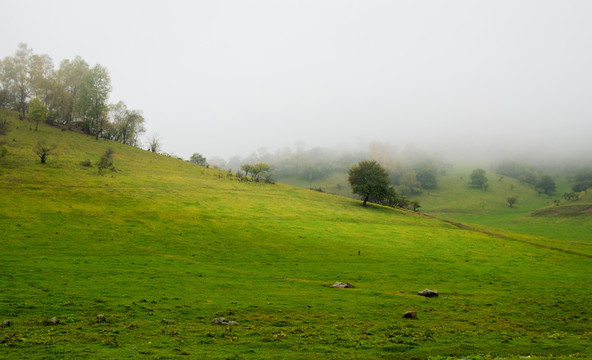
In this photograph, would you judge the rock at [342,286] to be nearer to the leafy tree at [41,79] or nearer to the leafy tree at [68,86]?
the leafy tree at [68,86]

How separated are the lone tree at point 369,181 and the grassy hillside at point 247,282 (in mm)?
23522

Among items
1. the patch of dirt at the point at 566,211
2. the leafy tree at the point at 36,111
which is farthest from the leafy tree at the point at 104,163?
the patch of dirt at the point at 566,211

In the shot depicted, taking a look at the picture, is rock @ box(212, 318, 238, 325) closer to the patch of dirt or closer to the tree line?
the tree line

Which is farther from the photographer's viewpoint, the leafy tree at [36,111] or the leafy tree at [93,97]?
the leafy tree at [93,97]

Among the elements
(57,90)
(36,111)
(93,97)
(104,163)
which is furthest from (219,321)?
(57,90)

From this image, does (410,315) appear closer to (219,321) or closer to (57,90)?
(219,321)

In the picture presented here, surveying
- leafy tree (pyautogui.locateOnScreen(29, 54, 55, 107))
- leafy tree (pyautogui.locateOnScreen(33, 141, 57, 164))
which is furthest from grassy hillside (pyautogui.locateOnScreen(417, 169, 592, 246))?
leafy tree (pyautogui.locateOnScreen(29, 54, 55, 107))

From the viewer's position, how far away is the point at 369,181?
287 ft

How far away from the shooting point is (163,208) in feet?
172

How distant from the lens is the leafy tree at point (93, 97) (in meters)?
94.6

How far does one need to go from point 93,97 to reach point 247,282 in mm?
94129

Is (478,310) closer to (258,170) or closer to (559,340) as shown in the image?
(559,340)

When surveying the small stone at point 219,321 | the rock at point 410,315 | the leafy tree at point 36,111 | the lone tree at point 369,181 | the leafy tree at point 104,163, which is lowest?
the small stone at point 219,321

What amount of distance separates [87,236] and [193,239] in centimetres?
1084
